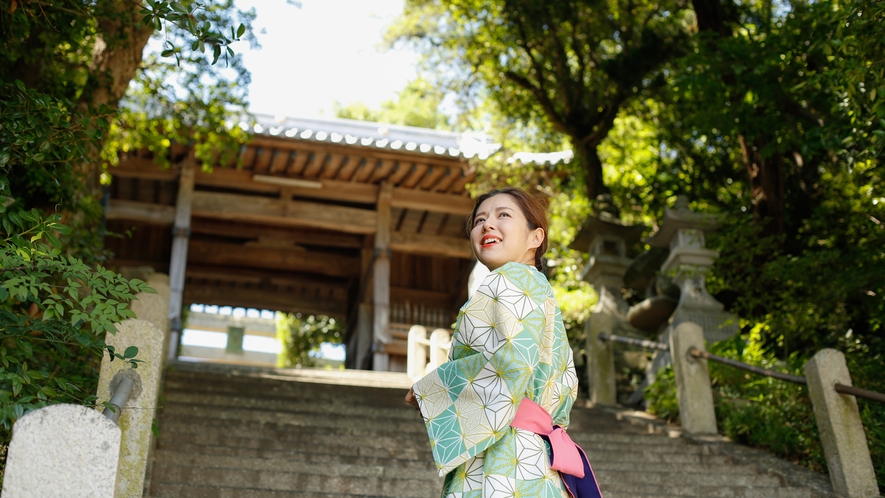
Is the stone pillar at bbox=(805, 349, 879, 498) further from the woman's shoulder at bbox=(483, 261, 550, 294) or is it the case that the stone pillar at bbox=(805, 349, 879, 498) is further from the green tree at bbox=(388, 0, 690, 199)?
the green tree at bbox=(388, 0, 690, 199)

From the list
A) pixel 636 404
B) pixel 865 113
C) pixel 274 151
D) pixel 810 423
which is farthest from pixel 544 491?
pixel 274 151

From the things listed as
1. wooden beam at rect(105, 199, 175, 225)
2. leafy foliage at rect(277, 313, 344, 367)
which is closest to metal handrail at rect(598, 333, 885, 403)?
wooden beam at rect(105, 199, 175, 225)

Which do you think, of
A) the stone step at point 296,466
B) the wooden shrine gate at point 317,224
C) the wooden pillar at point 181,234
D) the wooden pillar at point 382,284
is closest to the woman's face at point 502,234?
the stone step at point 296,466

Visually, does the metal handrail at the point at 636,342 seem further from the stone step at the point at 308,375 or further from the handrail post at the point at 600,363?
the stone step at the point at 308,375

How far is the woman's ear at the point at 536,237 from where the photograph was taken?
9.30ft

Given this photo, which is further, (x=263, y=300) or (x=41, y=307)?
(x=263, y=300)

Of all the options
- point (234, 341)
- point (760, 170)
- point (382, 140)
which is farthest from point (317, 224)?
point (234, 341)

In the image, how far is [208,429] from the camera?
19.4 ft

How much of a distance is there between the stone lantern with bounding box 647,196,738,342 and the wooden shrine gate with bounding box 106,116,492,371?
138 inches

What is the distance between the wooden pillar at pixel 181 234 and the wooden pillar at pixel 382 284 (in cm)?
275

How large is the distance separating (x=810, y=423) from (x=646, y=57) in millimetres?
7067

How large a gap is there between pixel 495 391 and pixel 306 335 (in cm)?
1665

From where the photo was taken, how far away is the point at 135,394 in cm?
381

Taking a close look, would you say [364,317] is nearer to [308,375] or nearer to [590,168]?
[308,375]
